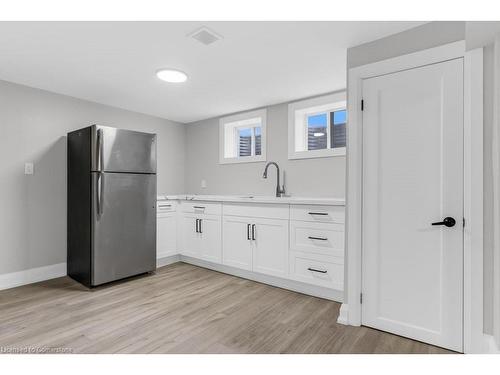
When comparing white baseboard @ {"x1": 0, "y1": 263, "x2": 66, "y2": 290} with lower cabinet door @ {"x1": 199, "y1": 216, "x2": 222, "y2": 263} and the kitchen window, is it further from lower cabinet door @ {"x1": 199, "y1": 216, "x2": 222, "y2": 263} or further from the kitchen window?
the kitchen window

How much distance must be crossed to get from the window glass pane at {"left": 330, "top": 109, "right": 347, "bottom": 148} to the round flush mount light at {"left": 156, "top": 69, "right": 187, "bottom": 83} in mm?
1793

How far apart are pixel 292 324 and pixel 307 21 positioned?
219 cm

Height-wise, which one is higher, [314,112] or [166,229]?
[314,112]

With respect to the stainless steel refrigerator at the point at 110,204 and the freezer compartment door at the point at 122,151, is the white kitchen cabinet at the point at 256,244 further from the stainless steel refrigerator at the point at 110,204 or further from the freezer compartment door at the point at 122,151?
the freezer compartment door at the point at 122,151

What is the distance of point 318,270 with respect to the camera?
2666mm

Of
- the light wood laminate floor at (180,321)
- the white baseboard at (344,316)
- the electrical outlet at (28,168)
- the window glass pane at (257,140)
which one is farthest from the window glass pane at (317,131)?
the electrical outlet at (28,168)

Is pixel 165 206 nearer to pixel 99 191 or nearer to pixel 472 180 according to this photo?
pixel 99 191

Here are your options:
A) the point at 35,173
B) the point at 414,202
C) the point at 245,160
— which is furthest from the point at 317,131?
the point at 35,173

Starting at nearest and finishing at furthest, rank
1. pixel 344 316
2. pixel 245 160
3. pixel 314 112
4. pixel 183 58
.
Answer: pixel 344 316 → pixel 183 58 → pixel 314 112 → pixel 245 160

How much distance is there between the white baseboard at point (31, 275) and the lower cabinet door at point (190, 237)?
144cm

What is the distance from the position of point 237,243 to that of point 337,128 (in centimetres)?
183

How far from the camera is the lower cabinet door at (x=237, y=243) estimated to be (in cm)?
322

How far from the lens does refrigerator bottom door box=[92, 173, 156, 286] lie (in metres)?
2.93
